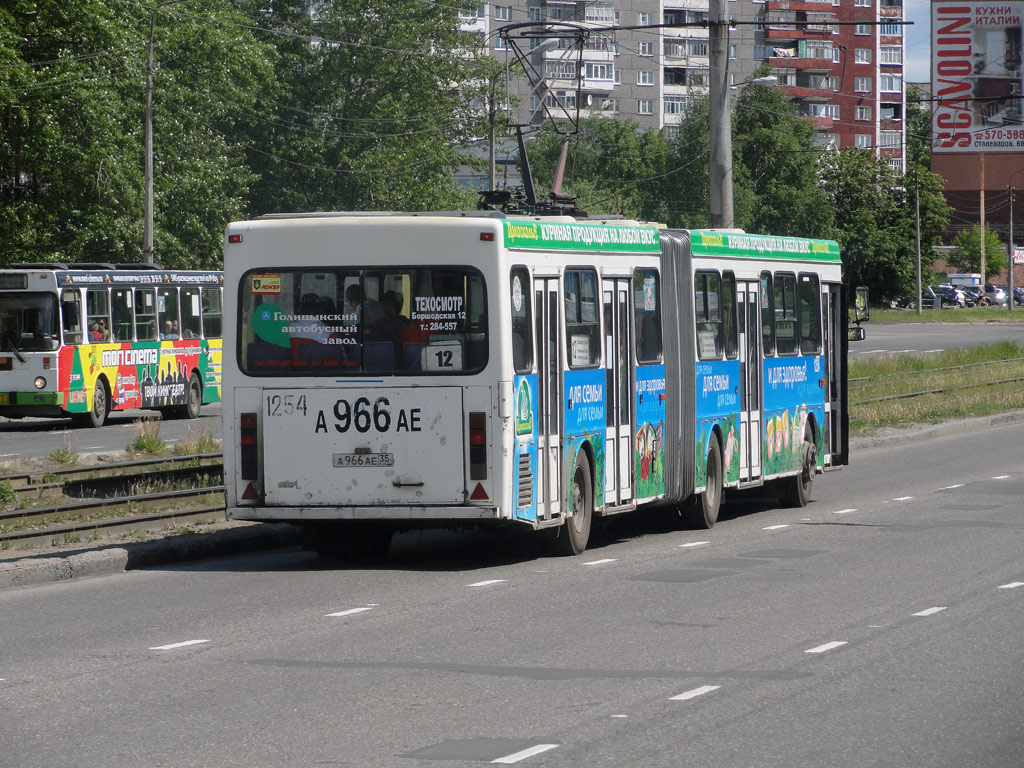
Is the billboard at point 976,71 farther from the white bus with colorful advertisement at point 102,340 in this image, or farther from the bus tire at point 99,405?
the bus tire at point 99,405

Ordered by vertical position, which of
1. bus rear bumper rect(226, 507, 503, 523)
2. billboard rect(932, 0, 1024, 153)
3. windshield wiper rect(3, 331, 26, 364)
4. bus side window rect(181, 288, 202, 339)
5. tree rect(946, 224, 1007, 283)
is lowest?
bus rear bumper rect(226, 507, 503, 523)

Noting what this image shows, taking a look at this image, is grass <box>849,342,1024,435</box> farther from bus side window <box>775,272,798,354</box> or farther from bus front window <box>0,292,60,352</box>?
bus front window <box>0,292,60,352</box>

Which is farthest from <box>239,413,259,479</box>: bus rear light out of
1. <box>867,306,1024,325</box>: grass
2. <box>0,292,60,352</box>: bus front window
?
<box>867,306,1024,325</box>: grass

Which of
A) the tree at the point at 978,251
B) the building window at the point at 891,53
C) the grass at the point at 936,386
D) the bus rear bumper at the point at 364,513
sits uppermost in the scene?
the building window at the point at 891,53

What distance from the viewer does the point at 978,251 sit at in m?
127

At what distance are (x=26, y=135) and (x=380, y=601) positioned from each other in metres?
37.4

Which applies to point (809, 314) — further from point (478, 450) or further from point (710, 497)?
point (478, 450)

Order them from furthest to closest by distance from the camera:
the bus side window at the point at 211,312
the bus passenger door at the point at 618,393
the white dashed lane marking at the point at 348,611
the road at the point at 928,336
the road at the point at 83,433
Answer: the road at the point at 928,336
the bus side window at the point at 211,312
the road at the point at 83,433
the bus passenger door at the point at 618,393
the white dashed lane marking at the point at 348,611

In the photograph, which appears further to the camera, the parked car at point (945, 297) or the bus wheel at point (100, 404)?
the parked car at point (945, 297)

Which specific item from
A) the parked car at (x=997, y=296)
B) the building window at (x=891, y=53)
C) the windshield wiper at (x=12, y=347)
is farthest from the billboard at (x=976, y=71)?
the building window at (x=891, y=53)

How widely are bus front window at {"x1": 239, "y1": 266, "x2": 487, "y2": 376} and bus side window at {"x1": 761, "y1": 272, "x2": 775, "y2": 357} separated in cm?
596

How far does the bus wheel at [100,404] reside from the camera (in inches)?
1282

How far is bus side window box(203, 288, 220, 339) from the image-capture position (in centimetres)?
Answer: 3647

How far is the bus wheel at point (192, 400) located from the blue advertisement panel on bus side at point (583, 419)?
21500mm
